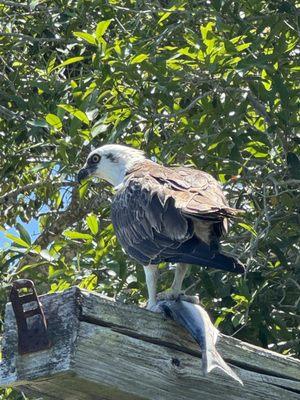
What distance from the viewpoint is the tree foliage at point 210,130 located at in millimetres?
5555

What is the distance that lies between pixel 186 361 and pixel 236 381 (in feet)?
0.63

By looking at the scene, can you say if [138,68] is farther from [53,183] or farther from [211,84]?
[53,183]

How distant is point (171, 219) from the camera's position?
4.17 metres

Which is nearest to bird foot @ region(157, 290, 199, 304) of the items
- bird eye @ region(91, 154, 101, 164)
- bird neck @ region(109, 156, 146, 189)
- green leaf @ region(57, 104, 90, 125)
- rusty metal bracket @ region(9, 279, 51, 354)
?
rusty metal bracket @ region(9, 279, 51, 354)

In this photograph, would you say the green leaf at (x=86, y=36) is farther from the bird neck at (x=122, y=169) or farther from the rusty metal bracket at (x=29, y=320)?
the rusty metal bracket at (x=29, y=320)

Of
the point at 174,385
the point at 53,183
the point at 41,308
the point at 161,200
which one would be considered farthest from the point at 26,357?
the point at 53,183

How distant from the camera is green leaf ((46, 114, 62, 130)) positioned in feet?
19.0

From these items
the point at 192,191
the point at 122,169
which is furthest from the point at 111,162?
the point at 192,191

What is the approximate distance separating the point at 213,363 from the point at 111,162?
2.95m

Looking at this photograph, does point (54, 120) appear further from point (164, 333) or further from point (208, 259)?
point (164, 333)

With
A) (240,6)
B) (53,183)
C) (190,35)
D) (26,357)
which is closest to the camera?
(26,357)

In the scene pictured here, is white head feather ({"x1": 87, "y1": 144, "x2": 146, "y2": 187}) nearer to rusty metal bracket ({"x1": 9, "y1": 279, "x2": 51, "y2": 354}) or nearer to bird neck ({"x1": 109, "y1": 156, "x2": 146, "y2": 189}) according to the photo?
bird neck ({"x1": 109, "y1": 156, "x2": 146, "y2": 189})

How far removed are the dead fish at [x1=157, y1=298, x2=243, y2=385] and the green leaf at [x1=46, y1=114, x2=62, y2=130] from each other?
7.81ft

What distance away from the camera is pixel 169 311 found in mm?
3432
